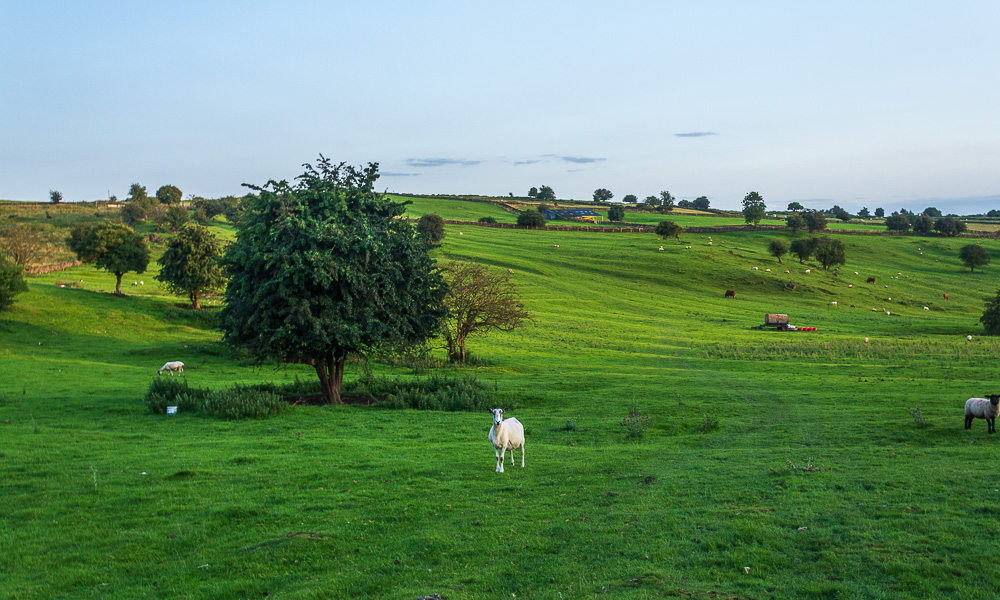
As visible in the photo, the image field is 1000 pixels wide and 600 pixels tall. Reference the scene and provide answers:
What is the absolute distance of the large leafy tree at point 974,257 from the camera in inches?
4628

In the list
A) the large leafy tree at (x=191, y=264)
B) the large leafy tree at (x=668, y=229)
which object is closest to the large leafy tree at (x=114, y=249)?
the large leafy tree at (x=191, y=264)

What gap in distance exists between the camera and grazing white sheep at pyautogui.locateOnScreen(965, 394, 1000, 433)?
2080 cm

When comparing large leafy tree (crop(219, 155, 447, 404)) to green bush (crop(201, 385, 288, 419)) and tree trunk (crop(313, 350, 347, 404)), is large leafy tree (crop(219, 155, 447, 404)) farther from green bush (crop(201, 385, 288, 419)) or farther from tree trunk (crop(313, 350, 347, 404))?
green bush (crop(201, 385, 288, 419))

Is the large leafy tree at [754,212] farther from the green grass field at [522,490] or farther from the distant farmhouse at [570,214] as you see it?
the green grass field at [522,490]

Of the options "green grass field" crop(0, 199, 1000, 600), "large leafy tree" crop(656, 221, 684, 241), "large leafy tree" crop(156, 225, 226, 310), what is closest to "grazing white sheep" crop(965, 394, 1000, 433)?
"green grass field" crop(0, 199, 1000, 600)

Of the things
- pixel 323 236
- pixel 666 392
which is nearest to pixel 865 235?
pixel 666 392

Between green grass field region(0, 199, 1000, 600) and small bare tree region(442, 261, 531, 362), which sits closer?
green grass field region(0, 199, 1000, 600)

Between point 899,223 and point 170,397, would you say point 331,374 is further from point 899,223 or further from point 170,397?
point 899,223

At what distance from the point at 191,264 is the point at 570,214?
451 feet

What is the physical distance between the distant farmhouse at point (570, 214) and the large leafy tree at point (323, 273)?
147490 millimetres

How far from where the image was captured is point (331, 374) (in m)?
30.8

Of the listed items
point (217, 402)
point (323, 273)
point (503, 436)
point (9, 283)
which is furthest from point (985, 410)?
point (9, 283)

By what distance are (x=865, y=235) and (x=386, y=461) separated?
157319 mm

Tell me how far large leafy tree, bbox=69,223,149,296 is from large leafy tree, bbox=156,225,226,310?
637cm
